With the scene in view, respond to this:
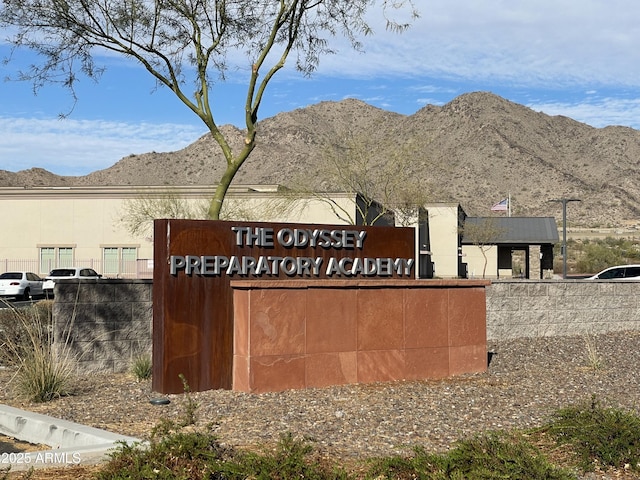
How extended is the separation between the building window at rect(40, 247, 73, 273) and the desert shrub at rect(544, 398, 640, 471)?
157ft

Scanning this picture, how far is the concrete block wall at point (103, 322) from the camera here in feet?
47.5

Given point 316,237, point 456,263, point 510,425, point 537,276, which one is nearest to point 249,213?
point 456,263

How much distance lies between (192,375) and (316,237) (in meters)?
3.17

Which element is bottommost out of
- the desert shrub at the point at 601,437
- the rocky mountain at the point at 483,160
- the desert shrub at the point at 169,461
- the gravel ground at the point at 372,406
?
the gravel ground at the point at 372,406

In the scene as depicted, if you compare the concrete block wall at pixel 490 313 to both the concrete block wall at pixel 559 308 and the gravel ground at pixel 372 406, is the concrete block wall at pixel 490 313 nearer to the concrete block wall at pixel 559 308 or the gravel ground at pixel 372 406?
the concrete block wall at pixel 559 308

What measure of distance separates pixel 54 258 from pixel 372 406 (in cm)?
4604

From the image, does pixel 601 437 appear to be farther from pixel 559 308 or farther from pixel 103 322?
pixel 559 308

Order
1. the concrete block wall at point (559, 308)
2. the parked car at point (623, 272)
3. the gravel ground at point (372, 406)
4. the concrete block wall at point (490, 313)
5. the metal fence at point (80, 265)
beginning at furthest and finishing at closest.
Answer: the metal fence at point (80, 265) < the parked car at point (623, 272) < the concrete block wall at point (559, 308) < the concrete block wall at point (490, 313) < the gravel ground at point (372, 406)

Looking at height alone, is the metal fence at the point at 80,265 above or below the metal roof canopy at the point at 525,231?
below

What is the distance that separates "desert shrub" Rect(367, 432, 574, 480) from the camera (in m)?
6.75

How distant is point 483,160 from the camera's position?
118 meters

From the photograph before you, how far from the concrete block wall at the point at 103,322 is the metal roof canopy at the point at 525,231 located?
54817mm

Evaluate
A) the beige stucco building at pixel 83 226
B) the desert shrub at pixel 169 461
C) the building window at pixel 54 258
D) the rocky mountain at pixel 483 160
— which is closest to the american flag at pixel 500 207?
the beige stucco building at pixel 83 226

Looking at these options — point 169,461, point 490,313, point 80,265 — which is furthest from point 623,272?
point 80,265
